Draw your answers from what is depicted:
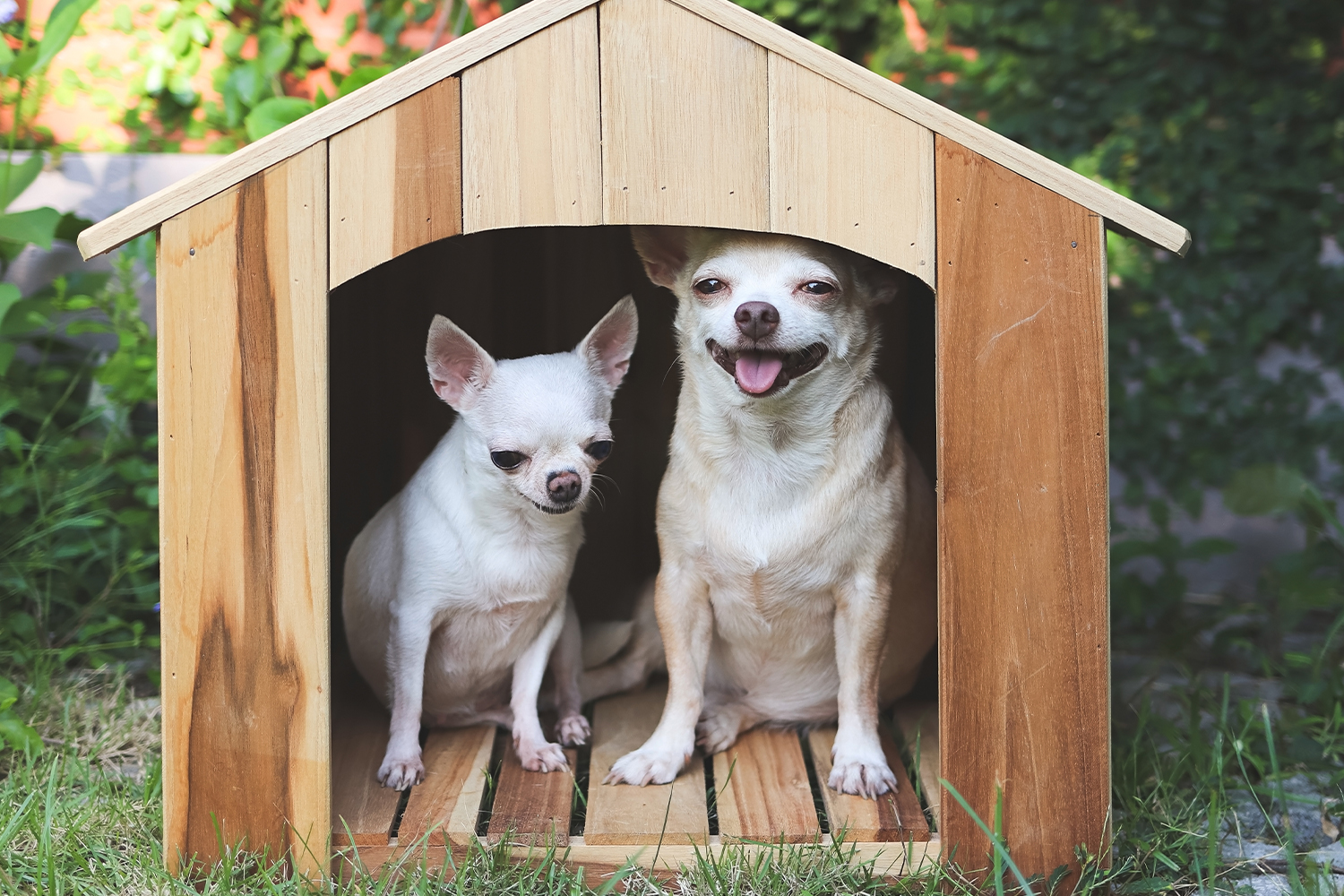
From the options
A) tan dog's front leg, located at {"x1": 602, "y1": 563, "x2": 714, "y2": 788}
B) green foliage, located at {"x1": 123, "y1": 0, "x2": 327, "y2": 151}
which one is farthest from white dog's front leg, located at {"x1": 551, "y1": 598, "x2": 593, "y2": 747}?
green foliage, located at {"x1": 123, "y1": 0, "x2": 327, "y2": 151}

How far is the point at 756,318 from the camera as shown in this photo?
2254 mm

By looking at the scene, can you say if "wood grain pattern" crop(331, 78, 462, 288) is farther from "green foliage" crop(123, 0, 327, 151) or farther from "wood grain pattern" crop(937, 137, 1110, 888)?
"green foliage" crop(123, 0, 327, 151)

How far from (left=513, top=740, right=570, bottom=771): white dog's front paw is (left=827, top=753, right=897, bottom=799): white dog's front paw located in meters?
0.66

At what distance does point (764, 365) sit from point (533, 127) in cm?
72

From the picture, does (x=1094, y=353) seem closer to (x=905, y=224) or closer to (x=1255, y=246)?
(x=905, y=224)

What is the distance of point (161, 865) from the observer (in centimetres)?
222

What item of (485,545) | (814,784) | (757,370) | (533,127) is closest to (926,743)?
(814,784)

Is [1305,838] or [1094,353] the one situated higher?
[1094,353]

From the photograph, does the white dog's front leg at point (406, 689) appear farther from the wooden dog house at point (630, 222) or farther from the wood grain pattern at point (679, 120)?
the wood grain pattern at point (679, 120)

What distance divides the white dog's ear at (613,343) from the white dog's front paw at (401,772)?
1020 mm

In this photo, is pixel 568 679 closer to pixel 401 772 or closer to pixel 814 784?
pixel 401 772

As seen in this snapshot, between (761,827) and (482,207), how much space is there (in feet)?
4.76

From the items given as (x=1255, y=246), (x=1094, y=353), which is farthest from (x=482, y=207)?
(x=1255, y=246)

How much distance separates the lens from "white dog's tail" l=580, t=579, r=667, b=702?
3105 millimetres
